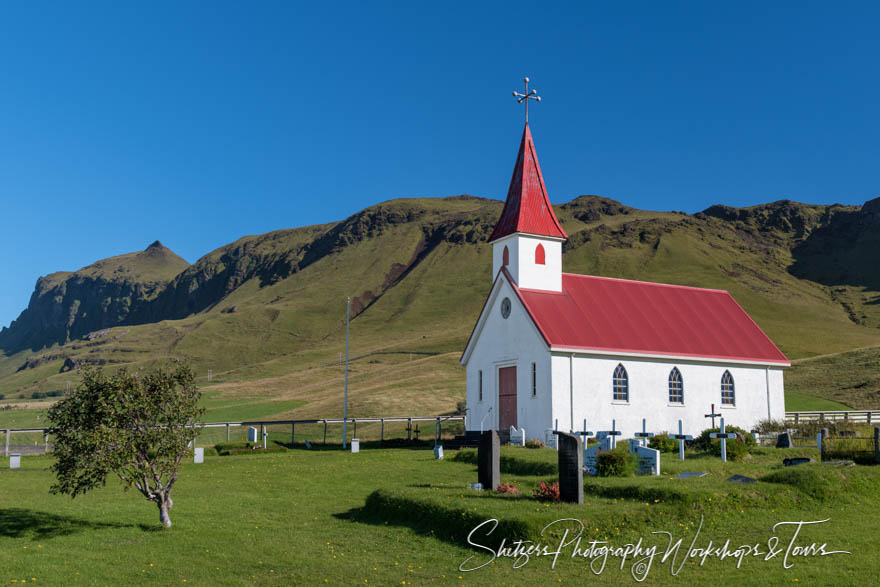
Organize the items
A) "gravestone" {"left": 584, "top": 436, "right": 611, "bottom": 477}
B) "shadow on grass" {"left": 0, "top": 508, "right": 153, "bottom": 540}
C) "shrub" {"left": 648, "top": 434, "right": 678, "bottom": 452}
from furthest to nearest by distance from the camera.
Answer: "shrub" {"left": 648, "top": 434, "right": 678, "bottom": 452}, "gravestone" {"left": 584, "top": 436, "right": 611, "bottom": 477}, "shadow on grass" {"left": 0, "top": 508, "right": 153, "bottom": 540}

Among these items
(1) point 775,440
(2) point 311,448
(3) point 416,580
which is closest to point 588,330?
(1) point 775,440

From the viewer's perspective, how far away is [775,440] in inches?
1310

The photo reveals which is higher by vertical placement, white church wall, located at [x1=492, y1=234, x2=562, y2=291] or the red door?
white church wall, located at [x1=492, y1=234, x2=562, y2=291]

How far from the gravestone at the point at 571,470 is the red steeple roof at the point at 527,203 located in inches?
827

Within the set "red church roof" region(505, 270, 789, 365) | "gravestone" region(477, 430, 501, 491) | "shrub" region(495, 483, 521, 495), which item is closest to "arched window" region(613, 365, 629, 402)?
"red church roof" region(505, 270, 789, 365)

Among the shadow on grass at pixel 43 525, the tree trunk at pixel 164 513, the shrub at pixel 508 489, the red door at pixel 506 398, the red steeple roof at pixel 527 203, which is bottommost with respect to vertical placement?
the shadow on grass at pixel 43 525

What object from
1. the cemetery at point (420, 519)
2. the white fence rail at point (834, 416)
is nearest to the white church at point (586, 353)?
the white fence rail at point (834, 416)

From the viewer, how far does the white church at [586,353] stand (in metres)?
34.3

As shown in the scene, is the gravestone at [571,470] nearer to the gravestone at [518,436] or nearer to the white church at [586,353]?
the gravestone at [518,436]

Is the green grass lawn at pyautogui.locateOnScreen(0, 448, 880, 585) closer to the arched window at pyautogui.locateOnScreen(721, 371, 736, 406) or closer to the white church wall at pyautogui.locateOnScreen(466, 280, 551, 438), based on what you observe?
the white church wall at pyautogui.locateOnScreen(466, 280, 551, 438)

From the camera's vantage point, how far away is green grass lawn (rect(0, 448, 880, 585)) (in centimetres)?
1326

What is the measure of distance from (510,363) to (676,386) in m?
8.56

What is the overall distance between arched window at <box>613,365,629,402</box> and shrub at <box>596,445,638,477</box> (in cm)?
1412

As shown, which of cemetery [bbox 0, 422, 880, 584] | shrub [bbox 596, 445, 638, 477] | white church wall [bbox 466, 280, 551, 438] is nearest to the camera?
cemetery [bbox 0, 422, 880, 584]
